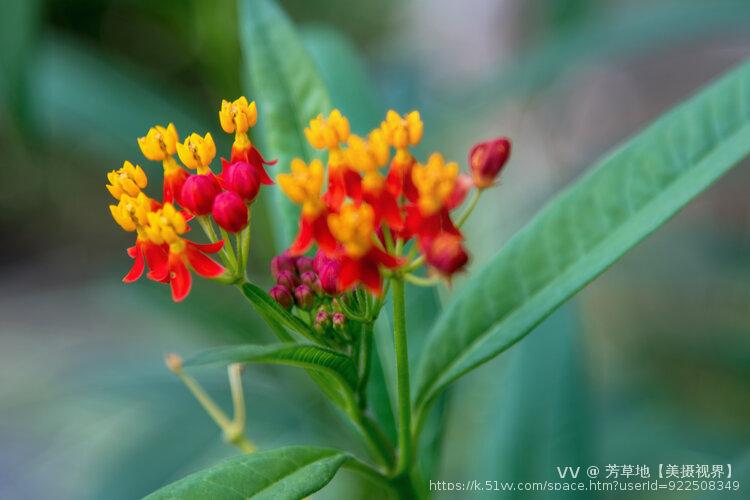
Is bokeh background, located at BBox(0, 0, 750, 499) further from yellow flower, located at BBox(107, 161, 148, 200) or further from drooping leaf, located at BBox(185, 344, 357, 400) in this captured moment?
yellow flower, located at BBox(107, 161, 148, 200)

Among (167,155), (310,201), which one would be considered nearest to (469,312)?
(310,201)

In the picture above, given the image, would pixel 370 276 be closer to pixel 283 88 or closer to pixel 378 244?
pixel 378 244

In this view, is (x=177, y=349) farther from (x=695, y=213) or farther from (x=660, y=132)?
(x=695, y=213)

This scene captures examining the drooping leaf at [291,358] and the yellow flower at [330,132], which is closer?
the drooping leaf at [291,358]

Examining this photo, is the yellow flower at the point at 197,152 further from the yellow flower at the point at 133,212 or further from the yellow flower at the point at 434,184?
the yellow flower at the point at 434,184

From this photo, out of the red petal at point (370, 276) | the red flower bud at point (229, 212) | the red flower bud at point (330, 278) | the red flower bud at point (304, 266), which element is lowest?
the red flower bud at point (304, 266)

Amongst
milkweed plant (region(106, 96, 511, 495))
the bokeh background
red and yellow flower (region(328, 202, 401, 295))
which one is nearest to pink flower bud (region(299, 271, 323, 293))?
milkweed plant (region(106, 96, 511, 495))

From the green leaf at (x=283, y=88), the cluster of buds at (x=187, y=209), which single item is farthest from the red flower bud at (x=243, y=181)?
the green leaf at (x=283, y=88)
